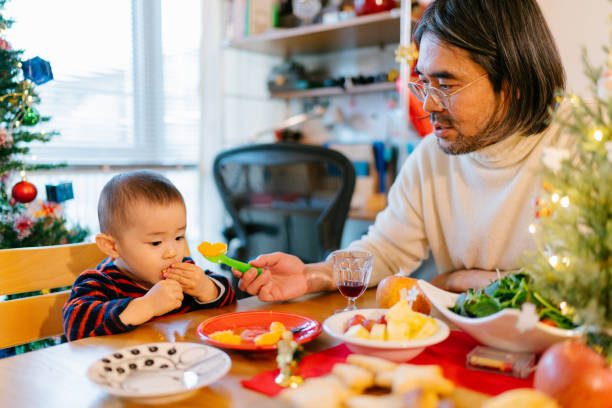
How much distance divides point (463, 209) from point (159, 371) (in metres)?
1.07

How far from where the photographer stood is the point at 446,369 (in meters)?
0.80

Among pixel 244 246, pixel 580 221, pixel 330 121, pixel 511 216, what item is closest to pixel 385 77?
pixel 330 121

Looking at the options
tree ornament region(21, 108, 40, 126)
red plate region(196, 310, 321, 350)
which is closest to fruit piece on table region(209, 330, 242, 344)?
red plate region(196, 310, 321, 350)

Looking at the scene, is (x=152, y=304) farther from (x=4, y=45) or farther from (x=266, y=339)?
(x=4, y=45)

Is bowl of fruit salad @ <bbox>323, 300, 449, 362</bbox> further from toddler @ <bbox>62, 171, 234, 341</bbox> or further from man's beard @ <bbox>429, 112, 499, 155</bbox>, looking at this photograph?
man's beard @ <bbox>429, 112, 499, 155</bbox>

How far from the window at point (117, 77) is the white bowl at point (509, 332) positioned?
235 centimetres

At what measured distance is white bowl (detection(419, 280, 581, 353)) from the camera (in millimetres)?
712

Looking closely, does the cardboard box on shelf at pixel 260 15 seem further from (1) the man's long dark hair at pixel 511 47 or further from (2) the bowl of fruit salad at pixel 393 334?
(2) the bowl of fruit salad at pixel 393 334

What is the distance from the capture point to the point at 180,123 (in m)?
3.39

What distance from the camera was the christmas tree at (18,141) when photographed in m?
1.68

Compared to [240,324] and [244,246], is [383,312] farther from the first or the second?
[244,246]

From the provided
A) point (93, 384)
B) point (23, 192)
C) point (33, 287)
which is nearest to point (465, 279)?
point (93, 384)

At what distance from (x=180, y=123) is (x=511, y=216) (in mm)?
2442

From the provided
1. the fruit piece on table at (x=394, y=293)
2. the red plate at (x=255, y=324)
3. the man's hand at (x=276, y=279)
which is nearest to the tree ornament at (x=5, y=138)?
the man's hand at (x=276, y=279)
